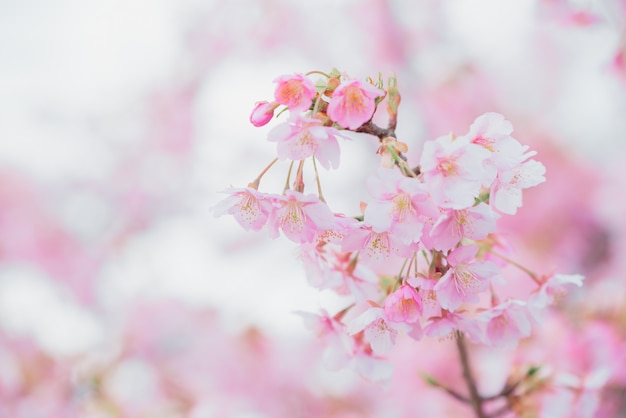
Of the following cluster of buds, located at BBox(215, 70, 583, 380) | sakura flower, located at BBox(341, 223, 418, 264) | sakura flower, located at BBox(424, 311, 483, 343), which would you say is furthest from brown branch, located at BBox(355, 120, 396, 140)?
sakura flower, located at BBox(424, 311, 483, 343)

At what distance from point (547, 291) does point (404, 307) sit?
248 millimetres

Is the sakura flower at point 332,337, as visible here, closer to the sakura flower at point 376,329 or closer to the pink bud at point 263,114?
the sakura flower at point 376,329

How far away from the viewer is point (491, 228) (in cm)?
63

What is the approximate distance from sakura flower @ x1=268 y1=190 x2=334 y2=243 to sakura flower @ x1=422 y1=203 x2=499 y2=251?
12 centimetres

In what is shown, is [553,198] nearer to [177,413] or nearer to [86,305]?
[177,413]

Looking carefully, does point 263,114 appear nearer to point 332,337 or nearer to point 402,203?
point 402,203

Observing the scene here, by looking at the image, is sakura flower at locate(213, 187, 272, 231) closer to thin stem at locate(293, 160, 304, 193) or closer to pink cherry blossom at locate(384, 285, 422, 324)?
thin stem at locate(293, 160, 304, 193)

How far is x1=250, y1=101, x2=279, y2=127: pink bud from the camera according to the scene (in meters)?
0.69

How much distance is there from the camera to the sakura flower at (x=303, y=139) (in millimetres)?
640

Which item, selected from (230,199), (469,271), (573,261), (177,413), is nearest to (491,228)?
(469,271)

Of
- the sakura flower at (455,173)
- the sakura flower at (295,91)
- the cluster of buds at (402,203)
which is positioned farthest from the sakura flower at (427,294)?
the sakura flower at (295,91)

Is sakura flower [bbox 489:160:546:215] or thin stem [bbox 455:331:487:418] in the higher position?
sakura flower [bbox 489:160:546:215]

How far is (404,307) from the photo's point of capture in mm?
679

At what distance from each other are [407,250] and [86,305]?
4331 mm
